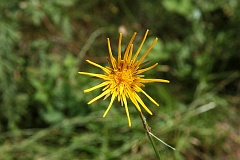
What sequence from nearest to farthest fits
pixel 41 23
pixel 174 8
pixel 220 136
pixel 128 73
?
pixel 128 73, pixel 220 136, pixel 174 8, pixel 41 23

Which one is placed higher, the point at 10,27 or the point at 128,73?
the point at 10,27

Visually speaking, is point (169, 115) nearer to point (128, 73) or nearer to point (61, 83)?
point (61, 83)

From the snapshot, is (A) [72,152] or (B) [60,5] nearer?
(A) [72,152]

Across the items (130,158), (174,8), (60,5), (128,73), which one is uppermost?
(60,5)

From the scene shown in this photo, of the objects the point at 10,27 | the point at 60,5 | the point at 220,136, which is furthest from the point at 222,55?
the point at 10,27

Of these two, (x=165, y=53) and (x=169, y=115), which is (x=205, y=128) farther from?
(x=165, y=53)

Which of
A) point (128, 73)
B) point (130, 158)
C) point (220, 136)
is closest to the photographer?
point (128, 73)
